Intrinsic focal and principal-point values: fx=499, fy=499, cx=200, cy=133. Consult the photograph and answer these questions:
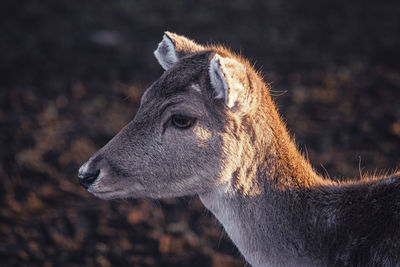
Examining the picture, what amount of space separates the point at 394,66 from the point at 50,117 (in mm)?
6238

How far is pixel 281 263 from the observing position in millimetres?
3689

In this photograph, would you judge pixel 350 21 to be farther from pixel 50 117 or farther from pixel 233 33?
pixel 50 117

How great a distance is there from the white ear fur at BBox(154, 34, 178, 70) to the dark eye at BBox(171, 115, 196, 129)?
73cm

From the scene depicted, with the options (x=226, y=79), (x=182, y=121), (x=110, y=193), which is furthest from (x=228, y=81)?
(x=110, y=193)

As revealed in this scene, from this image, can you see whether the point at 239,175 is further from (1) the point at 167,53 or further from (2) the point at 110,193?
(1) the point at 167,53

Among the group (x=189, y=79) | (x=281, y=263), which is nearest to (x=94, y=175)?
(x=189, y=79)

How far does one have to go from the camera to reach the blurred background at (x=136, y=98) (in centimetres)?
580

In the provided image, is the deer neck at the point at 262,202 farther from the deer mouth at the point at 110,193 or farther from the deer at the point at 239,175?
the deer mouth at the point at 110,193

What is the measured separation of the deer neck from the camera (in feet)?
12.1

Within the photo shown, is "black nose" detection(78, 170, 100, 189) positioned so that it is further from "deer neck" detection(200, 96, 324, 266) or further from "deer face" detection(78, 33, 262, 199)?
"deer neck" detection(200, 96, 324, 266)

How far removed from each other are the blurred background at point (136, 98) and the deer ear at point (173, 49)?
1.63m

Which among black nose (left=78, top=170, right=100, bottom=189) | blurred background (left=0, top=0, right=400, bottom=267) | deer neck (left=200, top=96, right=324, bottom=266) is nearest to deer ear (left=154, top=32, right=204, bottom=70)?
deer neck (left=200, top=96, right=324, bottom=266)

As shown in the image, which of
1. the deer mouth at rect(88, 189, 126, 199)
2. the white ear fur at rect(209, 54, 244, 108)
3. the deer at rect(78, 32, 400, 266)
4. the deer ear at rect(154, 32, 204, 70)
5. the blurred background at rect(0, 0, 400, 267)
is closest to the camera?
the white ear fur at rect(209, 54, 244, 108)

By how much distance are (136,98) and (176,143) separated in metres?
5.06
